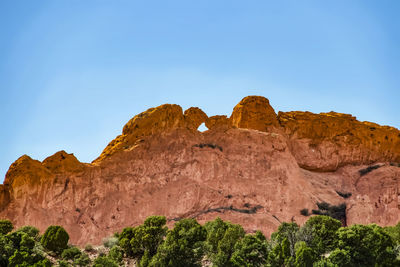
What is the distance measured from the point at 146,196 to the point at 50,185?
7.12 m

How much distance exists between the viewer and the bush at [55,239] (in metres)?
30.9

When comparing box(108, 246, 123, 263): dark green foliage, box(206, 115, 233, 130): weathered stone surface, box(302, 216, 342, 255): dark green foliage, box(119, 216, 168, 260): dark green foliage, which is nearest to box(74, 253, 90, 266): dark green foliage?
box(108, 246, 123, 263): dark green foliage

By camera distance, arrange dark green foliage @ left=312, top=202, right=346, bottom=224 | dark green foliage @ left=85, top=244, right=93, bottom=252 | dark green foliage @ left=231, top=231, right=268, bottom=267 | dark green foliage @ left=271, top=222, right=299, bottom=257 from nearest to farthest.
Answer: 1. dark green foliage @ left=231, top=231, right=268, bottom=267
2. dark green foliage @ left=271, top=222, right=299, bottom=257
3. dark green foliage @ left=85, top=244, right=93, bottom=252
4. dark green foliage @ left=312, top=202, right=346, bottom=224

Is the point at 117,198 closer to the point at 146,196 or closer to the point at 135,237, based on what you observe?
the point at 146,196

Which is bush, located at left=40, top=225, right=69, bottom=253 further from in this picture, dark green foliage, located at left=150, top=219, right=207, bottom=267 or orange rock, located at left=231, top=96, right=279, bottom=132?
orange rock, located at left=231, top=96, right=279, bottom=132

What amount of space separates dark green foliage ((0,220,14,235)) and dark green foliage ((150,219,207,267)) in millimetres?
9554

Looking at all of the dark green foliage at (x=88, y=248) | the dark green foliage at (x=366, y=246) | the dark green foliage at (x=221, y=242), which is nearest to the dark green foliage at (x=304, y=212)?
the dark green foliage at (x=221, y=242)

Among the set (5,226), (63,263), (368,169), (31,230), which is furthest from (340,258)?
(368,169)

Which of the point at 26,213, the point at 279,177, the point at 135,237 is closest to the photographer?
the point at 135,237

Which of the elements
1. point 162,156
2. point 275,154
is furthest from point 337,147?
point 162,156

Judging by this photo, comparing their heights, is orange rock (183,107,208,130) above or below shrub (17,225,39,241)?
above

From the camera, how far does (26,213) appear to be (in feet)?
114

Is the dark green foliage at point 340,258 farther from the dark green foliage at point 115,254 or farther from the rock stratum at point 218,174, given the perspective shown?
the dark green foliage at point 115,254

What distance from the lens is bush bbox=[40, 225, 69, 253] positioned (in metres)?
30.9
